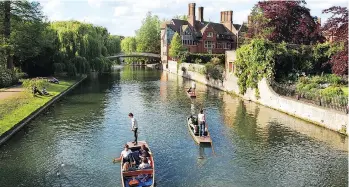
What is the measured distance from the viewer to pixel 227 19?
94.7 meters

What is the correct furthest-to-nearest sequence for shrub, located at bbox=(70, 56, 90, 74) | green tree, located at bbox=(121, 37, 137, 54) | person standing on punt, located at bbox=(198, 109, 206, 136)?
green tree, located at bbox=(121, 37, 137, 54)
shrub, located at bbox=(70, 56, 90, 74)
person standing on punt, located at bbox=(198, 109, 206, 136)

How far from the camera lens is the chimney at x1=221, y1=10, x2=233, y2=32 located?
308 feet

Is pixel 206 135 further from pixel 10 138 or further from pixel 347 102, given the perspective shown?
pixel 10 138

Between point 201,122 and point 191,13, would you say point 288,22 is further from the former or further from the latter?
point 191,13

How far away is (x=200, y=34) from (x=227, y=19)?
10.4 meters

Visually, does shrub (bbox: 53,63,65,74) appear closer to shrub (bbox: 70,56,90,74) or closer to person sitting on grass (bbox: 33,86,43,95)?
shrub (bbox: 70,56,90,74)

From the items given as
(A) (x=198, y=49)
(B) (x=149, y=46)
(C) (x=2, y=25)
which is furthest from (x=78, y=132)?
(B) (x=149, y=46)

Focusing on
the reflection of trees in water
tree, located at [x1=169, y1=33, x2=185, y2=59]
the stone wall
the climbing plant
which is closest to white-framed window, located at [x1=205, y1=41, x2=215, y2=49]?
tree, located at [x1=169, y1=33, x2=185, y2=59]

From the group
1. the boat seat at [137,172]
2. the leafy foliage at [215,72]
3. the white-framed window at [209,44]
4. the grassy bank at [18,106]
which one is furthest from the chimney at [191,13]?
the boat seat at [137,172]

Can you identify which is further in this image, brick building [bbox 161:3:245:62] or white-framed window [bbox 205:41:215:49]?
white-framed window [bbox 205:41:215:49]

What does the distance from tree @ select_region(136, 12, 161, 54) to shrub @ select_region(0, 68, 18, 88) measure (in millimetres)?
64496

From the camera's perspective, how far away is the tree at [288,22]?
1619 inches

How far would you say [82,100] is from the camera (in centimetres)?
3700

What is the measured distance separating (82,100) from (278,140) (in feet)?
72.7
